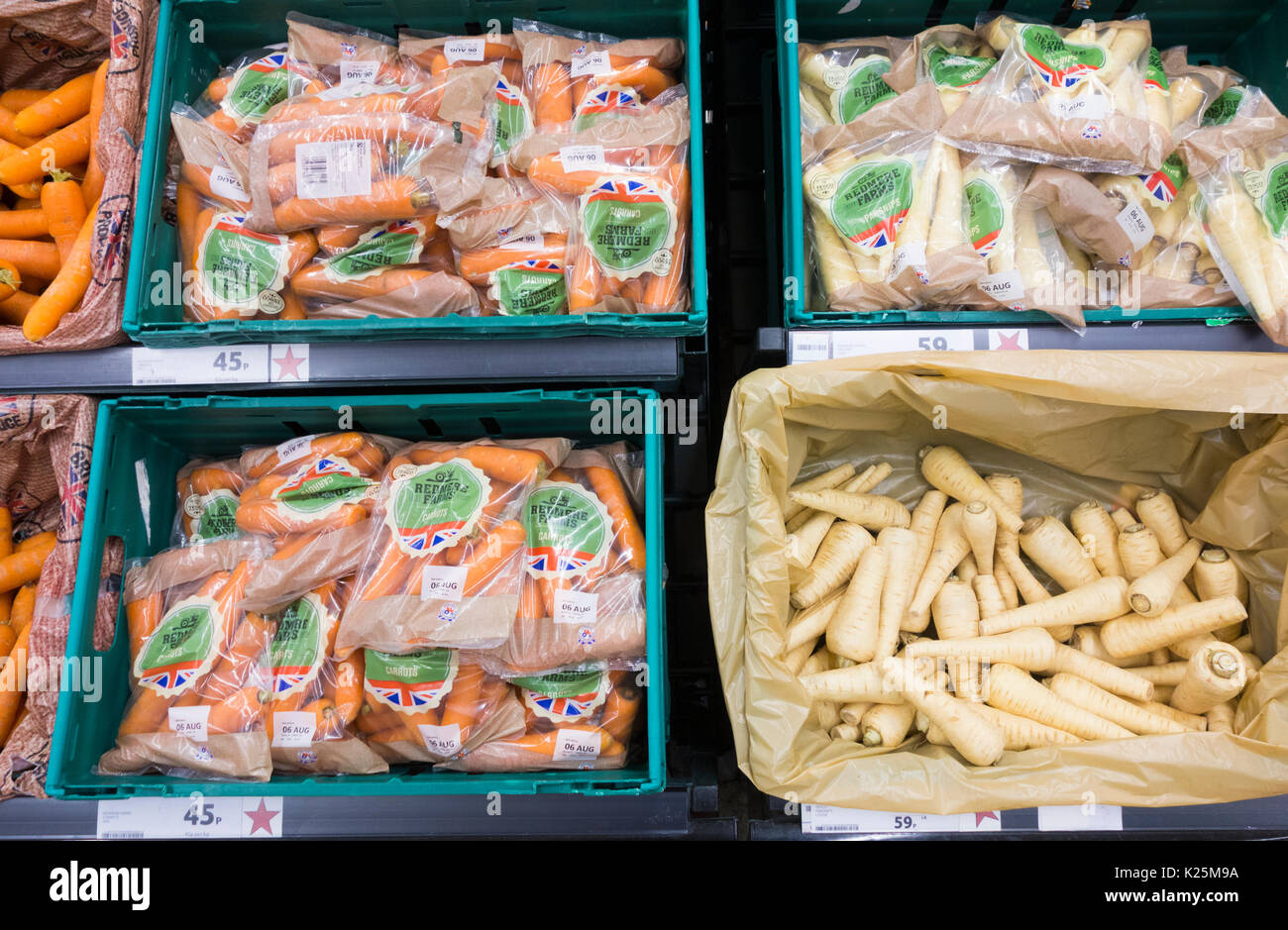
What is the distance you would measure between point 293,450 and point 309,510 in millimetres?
132

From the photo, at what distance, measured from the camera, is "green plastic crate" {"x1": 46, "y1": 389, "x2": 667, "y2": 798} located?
106 cm

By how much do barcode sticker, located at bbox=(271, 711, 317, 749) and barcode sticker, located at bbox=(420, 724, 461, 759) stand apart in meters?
0.16

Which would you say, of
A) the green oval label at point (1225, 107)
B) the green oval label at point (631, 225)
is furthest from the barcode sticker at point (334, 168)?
the green oval label at point (1225, 107)

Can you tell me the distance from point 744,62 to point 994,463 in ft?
2.97

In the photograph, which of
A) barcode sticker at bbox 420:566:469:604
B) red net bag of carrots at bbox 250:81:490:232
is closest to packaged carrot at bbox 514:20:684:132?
red net bag of carrots at bbox 250:81:490:232

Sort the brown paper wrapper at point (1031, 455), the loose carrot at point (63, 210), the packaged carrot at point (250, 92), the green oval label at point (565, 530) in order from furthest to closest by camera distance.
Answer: the loose carrot at point (63, 210) < the packaged carrot at point (250, 92) < the green oval label at point (565, 530) < the brown paper wrapper at point (1031, 455)

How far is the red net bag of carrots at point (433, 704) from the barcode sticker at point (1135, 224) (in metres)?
1.15

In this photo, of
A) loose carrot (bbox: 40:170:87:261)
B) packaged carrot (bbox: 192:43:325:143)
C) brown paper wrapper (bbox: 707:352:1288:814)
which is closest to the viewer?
brown paper wrapper (bbox: 707:352:1288:814)

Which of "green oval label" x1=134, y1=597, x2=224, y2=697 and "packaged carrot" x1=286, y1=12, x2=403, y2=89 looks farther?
"packaged carrot" x1=286, y1=12, x2=403, y2=89

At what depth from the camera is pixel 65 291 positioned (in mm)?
1256

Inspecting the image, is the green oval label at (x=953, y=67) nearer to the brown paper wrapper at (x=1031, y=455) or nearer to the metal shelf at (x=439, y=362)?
the brown paper wrapper at (x=1031, y=455)

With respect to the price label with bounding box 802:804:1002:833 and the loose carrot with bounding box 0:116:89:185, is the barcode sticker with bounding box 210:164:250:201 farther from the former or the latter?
the price label with bounding box 802:804:1002:833

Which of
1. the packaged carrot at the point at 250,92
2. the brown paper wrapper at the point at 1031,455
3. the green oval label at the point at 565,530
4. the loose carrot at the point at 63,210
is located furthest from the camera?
the loose carrot at the point at 63,210

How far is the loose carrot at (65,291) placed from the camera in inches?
47.3
